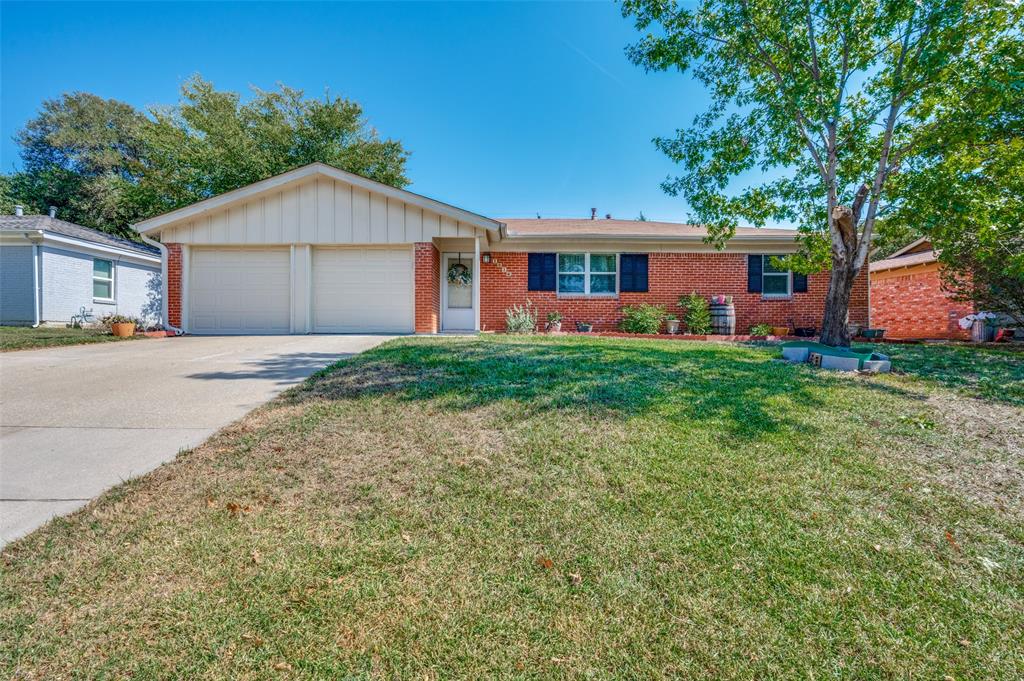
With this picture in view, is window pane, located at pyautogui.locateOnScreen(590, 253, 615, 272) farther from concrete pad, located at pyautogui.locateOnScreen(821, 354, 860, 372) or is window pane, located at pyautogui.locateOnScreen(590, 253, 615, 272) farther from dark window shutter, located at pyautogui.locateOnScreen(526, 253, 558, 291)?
concrete pad, located at pyautogui.locateOnScreen(821, 354, 860, 372)

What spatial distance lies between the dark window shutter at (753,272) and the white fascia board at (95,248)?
796 inches

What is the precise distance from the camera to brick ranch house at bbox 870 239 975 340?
13.3m

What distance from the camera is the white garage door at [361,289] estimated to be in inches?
436

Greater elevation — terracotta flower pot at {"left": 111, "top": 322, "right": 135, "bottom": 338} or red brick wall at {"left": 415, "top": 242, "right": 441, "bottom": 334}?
red brick wall at {"left": 415, "top": 242, "right": 441, "bottom": 334}

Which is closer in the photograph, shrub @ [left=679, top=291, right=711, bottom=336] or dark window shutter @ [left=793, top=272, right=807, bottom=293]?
shrub @ [left=679, top=291, right=711, bottom=336]

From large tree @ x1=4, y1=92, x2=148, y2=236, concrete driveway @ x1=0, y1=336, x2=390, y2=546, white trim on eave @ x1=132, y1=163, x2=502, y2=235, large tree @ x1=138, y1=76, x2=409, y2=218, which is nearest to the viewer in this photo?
concrete driveway @ x1=0, y1=336, x2=390, y2=546

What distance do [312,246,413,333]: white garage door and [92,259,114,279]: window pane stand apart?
1012 centimetres

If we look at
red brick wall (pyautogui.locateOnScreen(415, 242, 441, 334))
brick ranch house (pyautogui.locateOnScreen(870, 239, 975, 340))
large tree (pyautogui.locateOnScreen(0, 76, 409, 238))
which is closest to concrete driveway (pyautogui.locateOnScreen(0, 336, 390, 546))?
red brick wall (pyautogui.locateOnScreen(415, 242, 441, 334))

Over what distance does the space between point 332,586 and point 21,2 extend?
59.2 feet

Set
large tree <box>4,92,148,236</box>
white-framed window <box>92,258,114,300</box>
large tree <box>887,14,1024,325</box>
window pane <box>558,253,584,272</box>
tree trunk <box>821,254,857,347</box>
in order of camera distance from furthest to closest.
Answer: large tree <box>4,92,148,236</box>, white-framed window <box>92,258,114,300</box>, window pane <box>558,253,584,272</box>, tree trunk <box>821,254,857,347</box>, large tree <box>887,14,1024,325</box>

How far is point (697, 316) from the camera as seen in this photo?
40.2 feet

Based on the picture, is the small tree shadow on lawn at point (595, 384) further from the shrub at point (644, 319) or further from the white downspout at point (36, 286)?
the white downspout at point (36, 286)

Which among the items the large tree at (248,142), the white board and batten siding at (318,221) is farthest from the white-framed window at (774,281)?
the large tree at (248,142)

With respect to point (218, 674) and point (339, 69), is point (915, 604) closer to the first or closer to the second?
point (218, 674)
